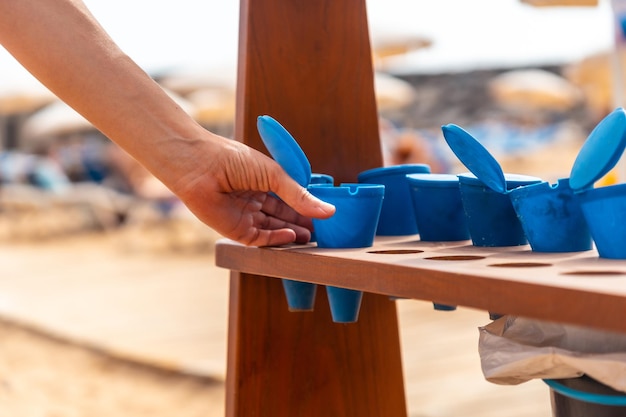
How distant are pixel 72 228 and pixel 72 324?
21.4 ft

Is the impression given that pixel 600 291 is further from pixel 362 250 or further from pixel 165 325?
pixel 165 325

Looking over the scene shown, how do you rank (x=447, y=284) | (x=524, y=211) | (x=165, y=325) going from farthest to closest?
(x=165, y=325) < (x=524, y=211) < (x=447, y=284)

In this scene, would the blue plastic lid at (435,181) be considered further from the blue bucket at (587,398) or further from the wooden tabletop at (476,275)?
the blue bucket at (587,398)

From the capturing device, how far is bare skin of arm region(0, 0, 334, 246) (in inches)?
32.0

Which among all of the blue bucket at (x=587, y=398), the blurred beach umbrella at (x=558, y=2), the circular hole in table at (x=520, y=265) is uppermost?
the blurred beach umbrella at (x=558, y=2)

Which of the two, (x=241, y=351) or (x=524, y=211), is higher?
(x=524, y=211)

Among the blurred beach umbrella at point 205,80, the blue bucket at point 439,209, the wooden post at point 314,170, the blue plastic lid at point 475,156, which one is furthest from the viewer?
the blurred beach umbrella at point 205,80

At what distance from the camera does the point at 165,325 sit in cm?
370

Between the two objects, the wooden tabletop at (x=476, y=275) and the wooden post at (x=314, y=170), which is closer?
the wooden tabletop at (x=476, y=275)

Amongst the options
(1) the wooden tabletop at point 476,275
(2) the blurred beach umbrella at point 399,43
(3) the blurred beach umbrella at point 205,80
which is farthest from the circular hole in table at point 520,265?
(3) the blurred beach umbrella at point 205,80

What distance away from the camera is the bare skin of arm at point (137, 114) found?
2.66 ft

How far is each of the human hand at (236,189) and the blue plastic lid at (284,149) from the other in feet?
0.04

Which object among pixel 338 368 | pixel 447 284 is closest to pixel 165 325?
pixel 338 368

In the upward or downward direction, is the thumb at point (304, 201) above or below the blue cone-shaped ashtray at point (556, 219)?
above
